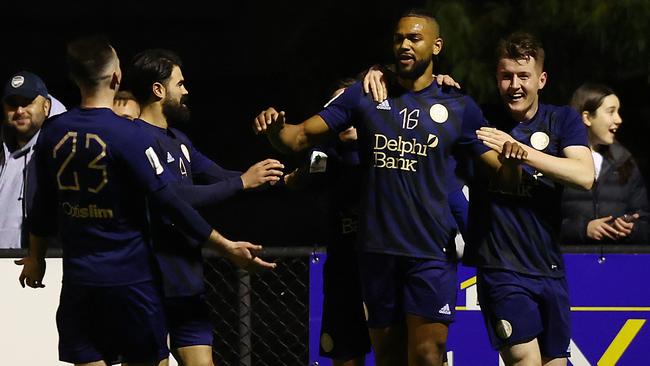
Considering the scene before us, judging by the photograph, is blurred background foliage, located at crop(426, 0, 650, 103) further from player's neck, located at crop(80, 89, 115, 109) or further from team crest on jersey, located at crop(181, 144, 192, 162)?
player's neck, located at crop(80, 89, 115, 109)

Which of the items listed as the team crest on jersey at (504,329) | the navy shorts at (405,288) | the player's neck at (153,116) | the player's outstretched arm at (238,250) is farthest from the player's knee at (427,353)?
the player's neck at (153,116)

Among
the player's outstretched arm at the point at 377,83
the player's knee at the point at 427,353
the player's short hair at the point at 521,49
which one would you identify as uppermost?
the player's short hair at the point at 521,49

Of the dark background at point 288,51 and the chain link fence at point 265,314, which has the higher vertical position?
the dark background at point 288,51

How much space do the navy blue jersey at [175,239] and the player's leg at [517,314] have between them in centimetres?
141

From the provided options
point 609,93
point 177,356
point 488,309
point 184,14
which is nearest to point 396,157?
point 488,309

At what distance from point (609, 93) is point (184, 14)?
6.46m

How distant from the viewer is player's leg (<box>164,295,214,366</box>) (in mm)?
8008

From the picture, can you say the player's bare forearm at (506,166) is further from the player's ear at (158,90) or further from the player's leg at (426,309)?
the player's ear at (158,90)

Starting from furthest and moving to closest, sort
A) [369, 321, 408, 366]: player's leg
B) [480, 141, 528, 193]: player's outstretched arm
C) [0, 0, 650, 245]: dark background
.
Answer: [0, 0, 650, 245]: dark background < [369, 321, 408, 366]: player's leg < [480, 141, 528, 193]: player's outstretched arm

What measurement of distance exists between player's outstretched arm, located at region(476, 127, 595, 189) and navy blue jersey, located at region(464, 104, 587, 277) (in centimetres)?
8

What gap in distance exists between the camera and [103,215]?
7422 mm

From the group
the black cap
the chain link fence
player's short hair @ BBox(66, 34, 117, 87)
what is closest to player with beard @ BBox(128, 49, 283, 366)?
player's short hair @ BBox(66, 34, 117, 87)

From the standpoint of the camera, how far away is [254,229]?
14609mm

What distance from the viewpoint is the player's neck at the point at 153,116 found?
8.16m
